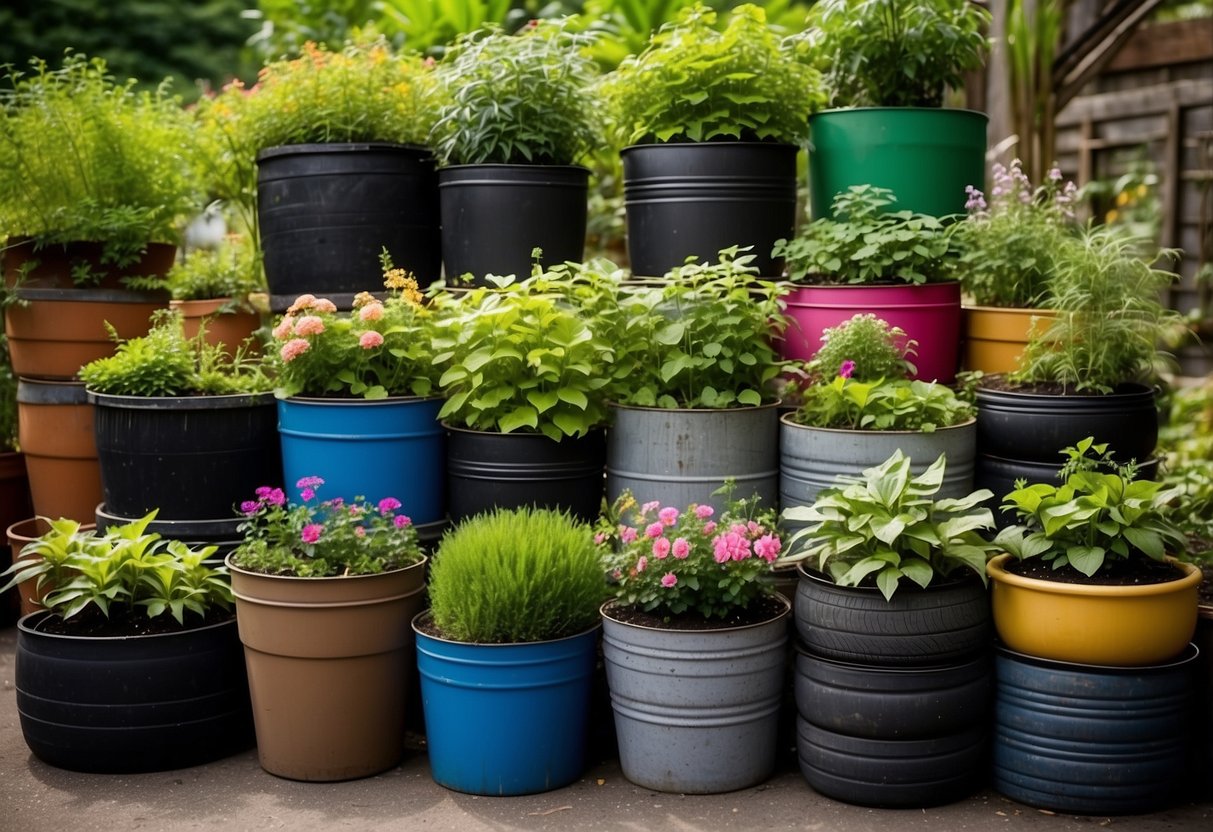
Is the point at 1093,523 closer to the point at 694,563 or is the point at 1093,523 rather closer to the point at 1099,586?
the point at 1099,586

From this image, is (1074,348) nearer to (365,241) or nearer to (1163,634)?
(1163,634)

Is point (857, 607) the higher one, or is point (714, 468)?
point (714, 468)

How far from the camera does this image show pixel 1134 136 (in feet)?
29.2

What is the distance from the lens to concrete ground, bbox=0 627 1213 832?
11.0ft

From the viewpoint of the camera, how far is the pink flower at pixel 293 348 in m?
3.96

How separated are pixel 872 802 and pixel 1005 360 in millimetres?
1738

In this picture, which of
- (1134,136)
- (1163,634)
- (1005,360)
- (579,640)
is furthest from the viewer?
(1134,136)

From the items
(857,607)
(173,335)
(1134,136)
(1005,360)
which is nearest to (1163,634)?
(857,607)

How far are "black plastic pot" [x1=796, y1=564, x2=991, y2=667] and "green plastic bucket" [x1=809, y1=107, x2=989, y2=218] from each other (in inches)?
68.5

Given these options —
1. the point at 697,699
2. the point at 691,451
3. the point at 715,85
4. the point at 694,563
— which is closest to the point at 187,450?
the point at 691,451

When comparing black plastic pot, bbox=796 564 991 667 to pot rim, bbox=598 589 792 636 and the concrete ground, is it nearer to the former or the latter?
pot rim, bbox=598 589 792 636

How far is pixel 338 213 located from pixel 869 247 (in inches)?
77.8

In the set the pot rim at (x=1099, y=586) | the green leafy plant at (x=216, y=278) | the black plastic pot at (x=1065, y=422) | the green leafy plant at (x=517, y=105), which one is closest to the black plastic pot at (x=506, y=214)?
the green leafy plant at (x=517, y=105)

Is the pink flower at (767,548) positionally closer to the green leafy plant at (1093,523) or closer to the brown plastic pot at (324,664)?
the green leafy plant at (1093,523)
